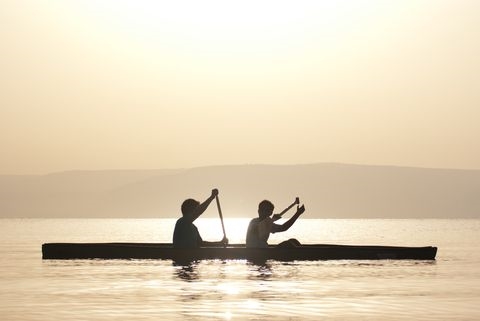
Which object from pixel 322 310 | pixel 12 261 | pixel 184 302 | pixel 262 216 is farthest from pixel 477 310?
pixel 12 261

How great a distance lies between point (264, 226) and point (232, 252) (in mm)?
1780

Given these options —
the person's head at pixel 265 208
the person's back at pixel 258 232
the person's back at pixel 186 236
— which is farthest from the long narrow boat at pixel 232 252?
the person's head at pixel 265 208

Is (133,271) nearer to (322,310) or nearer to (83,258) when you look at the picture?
(83,258)

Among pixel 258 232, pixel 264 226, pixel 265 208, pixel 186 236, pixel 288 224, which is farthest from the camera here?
pixel 186 236

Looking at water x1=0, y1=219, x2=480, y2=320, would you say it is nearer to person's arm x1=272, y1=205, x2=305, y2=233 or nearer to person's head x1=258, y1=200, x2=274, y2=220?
person's arm x1=272, y1=205, x2=305, y2=233

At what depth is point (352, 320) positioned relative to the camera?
2041 centimetres

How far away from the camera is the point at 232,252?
116 feet

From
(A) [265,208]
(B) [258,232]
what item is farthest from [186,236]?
(A) [265,208]

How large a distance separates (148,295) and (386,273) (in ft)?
33.3

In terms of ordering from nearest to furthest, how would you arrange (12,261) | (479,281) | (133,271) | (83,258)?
(479,281) → (133,271) → (83,258) → (12,261)

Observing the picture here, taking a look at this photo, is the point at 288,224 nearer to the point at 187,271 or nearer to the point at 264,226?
the point at 264,226

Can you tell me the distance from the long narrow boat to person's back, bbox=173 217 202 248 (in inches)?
7.8

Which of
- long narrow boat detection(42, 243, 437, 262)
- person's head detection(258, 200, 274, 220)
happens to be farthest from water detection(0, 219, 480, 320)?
person's head detection(258, 200, 274, 220)

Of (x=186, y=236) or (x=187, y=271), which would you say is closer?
(x=187, y=271)
